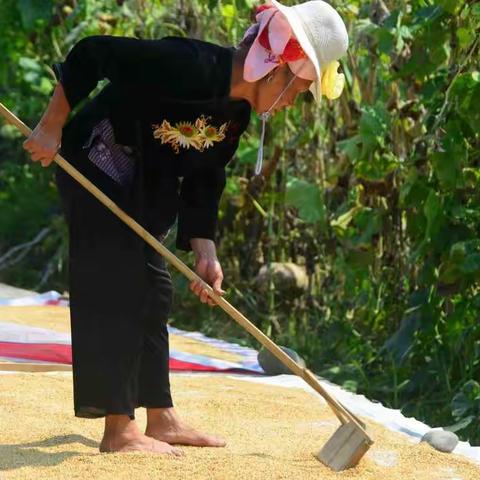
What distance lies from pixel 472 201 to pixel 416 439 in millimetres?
1165

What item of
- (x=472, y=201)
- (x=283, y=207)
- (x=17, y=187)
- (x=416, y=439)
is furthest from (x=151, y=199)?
(x=17, y=187)

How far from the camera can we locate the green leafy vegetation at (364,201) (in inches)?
181

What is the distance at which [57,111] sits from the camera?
316cm

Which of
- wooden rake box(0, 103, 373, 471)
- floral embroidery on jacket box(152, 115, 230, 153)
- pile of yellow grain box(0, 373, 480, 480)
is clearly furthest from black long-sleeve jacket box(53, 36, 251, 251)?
pile of yellow grain box(0, 373, 480, 480)

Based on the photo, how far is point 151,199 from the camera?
3.34 m

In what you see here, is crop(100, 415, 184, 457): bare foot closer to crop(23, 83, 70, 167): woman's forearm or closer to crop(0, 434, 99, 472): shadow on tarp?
crop(0, 434, 99, 472): shadow on tarp

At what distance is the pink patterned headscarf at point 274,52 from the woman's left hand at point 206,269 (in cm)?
49

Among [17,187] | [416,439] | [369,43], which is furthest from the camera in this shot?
[17,187]

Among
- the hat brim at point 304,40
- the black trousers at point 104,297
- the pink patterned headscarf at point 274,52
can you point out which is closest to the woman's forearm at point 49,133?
the black trousers at point 104,297

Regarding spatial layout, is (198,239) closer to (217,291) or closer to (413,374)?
(217,291)

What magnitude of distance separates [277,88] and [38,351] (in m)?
1.94

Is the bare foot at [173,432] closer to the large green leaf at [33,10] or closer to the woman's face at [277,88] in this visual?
the woman's face at [277,88]

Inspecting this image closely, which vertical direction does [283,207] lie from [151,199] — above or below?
below

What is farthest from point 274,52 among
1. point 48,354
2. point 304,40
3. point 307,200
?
point 307,200
